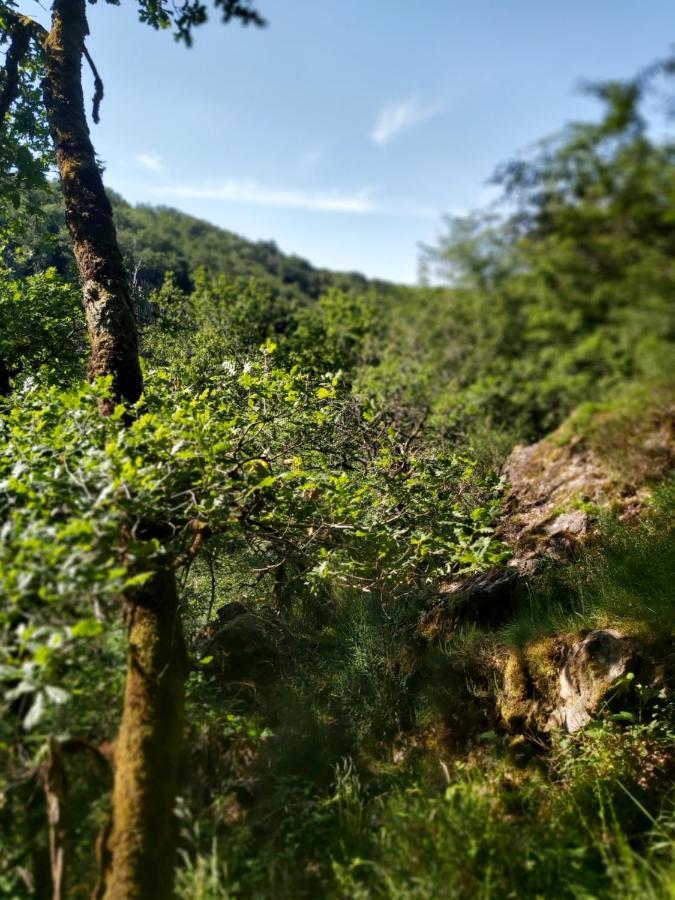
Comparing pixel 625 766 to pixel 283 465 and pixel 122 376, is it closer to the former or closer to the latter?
pixel 283 465

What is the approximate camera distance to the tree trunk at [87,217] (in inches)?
179

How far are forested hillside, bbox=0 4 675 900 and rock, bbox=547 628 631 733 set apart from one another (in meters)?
0.03

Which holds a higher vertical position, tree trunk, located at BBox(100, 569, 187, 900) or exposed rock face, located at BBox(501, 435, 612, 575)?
exposed rock face, located at BBox(501, 435, 612, 575)

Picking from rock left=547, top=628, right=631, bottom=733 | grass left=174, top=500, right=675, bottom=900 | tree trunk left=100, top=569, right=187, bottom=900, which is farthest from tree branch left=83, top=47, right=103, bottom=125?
rock left=547, top=628, right=631, bottom=733

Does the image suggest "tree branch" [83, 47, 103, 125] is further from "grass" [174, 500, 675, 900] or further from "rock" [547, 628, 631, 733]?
"rock" [547, 628, 631, 733]

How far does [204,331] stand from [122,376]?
6121 millimetres

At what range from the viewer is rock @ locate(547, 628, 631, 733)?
13.3ft

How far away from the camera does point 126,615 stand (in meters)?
3.32

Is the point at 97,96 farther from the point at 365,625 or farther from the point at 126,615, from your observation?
the point at 365,625

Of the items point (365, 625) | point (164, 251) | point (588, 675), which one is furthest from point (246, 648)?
point (164, 251)

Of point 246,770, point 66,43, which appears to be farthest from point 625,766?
point 66,43

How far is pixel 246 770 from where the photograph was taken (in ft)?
12.7

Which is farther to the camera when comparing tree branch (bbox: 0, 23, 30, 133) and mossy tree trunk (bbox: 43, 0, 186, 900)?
tree branch (bbox: 0, 23, 30, 133)

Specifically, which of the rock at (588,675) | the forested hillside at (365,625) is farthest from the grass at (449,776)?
the rock at (588,675)
